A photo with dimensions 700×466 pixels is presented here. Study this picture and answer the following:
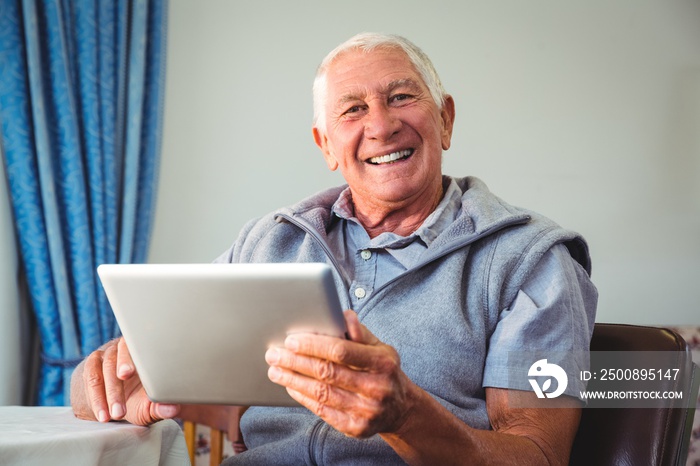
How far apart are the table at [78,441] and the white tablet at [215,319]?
85 millimetres

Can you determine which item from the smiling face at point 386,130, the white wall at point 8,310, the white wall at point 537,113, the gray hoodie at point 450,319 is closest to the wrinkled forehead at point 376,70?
the smiling face at point 386,130

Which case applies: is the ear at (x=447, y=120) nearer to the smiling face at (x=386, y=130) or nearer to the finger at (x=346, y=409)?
the smiling face at (x=386, y=130)

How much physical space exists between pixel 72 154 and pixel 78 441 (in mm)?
1364

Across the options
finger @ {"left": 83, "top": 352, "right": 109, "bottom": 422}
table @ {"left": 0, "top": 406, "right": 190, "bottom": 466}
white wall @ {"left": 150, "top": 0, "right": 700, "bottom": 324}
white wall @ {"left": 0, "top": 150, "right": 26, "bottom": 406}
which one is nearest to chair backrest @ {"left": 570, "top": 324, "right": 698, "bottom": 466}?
table @ {"left": 0, "top": 406, "right": 190, "bottom": 466}

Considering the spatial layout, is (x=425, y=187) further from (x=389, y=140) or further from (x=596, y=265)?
(x=596, y=265)

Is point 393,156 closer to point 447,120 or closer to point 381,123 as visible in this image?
point 381,123

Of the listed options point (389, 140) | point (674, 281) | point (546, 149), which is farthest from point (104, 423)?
point (674, 281)

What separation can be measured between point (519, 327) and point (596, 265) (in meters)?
1.60

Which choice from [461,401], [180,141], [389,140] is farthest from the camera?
[180,141]

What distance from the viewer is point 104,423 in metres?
1.21

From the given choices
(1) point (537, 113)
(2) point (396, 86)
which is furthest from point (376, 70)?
(1) point (537, 113)

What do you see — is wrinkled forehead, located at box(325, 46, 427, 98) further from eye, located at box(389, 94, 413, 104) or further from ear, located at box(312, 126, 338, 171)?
ear, located at box(312, 126, 338, 171)

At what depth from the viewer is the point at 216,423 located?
6.04 ft

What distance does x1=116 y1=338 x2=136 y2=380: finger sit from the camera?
1.22 meters
